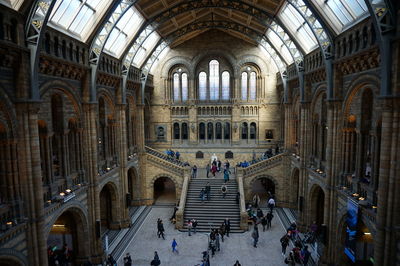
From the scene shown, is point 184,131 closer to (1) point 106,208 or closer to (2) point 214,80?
(2) point 214,80

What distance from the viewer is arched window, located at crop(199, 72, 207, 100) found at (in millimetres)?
30953

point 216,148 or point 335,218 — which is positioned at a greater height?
point 216,148

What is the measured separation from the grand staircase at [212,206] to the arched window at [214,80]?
9855 millimetres

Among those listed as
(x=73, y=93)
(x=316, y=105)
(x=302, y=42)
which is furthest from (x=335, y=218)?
(x=73, y=93)

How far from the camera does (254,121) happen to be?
30812mm

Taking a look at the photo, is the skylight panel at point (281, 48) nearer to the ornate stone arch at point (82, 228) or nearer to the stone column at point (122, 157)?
the stone column at point (122, 157)

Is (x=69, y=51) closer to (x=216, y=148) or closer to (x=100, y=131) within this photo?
(x=100, y=131)

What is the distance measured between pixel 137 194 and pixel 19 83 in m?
17.8

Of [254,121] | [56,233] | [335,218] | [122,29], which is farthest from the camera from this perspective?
[254,121]

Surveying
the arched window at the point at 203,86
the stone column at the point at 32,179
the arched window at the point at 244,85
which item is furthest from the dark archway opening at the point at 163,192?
the stone column at the point at 32,179

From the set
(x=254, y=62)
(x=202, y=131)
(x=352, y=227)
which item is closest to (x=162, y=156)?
(x=202, y=131)

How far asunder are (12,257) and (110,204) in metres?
12.3

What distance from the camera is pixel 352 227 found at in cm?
1280

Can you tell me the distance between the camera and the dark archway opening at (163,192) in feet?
92.8
